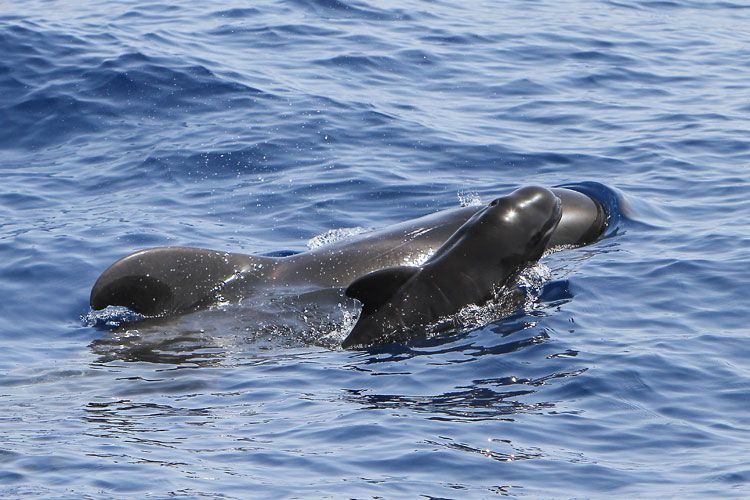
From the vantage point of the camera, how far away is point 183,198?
16.5 metres

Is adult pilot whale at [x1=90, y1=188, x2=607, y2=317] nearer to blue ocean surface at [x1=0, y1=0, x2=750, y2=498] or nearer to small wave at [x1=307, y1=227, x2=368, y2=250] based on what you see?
blue ocean surface at [x1=0, y1=0, x2=750, y2=498]

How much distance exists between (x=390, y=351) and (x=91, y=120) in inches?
381

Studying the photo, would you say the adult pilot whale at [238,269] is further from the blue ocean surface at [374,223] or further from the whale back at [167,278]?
the blue ocean surface at [374,223]

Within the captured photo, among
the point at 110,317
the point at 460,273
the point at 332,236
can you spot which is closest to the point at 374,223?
the point at 332,236

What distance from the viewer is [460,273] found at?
11.9 meters

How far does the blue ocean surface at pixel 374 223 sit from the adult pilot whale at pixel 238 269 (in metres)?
0.48

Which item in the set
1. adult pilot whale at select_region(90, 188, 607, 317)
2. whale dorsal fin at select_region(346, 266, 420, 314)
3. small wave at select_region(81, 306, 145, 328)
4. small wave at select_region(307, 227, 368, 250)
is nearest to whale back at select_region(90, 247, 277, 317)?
adult pilot whale at select_region(90, 188, 607, 317)

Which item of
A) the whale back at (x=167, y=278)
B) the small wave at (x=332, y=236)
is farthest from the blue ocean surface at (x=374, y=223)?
the whale back at (x=167, y=278)

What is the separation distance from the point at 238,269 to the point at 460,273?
219cm

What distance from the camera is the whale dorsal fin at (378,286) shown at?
11328mm

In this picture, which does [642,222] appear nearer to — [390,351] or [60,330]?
[390,351]

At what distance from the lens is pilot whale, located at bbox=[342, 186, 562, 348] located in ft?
37.6

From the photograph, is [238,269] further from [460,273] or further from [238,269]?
[460,273]

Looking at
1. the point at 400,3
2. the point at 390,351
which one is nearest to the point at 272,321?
the point at 390,351
